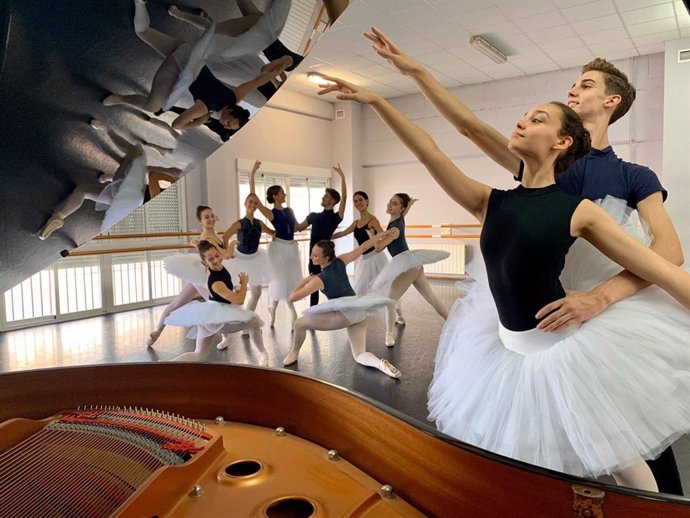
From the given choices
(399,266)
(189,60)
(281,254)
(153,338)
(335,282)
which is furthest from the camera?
(281,254)

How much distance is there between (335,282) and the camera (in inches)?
161

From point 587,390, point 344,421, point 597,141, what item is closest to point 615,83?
point 597,141

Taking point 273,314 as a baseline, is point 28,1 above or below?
above

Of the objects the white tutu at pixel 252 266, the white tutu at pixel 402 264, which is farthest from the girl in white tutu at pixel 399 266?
the white tutu at pixel 252 266

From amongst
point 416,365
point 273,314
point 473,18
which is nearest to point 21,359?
point 273,314

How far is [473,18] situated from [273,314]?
176 inches

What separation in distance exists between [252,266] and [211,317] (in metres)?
2.00

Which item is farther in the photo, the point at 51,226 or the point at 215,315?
the point at 215,315

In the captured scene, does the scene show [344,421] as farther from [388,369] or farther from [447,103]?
[388,369]

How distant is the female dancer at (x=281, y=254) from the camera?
18.2 ft

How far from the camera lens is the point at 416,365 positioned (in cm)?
393

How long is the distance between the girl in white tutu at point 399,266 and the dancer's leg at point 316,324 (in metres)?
0.88

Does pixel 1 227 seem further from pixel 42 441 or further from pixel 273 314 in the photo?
pixel 273 314

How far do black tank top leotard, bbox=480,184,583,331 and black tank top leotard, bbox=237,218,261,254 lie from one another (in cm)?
426
